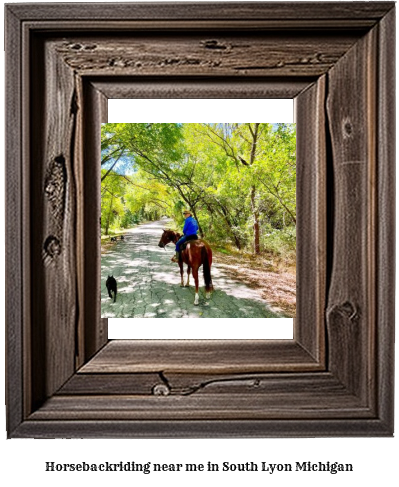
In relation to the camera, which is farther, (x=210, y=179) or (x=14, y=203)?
(x=210, y=179)

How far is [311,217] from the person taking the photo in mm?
1240

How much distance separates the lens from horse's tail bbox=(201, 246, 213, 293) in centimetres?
130

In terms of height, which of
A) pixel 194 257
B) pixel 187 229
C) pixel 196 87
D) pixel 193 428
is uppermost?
pixel 196 87

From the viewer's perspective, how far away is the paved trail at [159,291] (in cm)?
128

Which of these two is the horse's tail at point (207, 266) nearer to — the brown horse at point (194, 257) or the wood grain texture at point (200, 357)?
the brown horse at point (194, 257)

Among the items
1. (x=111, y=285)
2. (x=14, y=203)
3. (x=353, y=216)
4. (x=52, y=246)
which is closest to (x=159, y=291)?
(x=111, y=285)

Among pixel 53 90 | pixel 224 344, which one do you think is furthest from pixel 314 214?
pixel 53 90

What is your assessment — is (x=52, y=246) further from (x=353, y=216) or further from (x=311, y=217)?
(x=353, y=216)

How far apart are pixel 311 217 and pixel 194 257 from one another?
45 centimetres

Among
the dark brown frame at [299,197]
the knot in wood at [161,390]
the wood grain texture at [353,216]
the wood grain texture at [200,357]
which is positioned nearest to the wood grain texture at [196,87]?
the dark brown frame at [299,197]

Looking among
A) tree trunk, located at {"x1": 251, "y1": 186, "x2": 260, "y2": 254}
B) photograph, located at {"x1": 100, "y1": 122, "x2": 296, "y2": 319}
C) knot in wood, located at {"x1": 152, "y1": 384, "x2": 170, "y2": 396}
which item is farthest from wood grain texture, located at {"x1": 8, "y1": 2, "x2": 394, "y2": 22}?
knot in wood, located at {"x1": 152, "y1": 384, "x2": 170, "y2": 396}

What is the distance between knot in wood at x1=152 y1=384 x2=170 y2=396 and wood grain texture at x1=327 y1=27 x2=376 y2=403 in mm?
584

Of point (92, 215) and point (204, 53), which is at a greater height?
point (204, 53)

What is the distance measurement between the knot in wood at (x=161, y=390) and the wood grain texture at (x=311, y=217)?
1.63ft
